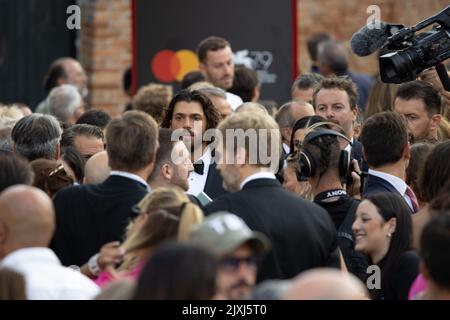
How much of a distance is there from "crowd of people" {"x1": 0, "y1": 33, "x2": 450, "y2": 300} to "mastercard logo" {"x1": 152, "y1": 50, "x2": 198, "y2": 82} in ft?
6.76

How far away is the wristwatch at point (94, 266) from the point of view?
5805mm

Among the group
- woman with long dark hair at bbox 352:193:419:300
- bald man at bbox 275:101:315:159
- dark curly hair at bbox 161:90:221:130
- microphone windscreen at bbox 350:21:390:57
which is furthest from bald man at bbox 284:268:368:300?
bald man at bbox 275:101:315:159

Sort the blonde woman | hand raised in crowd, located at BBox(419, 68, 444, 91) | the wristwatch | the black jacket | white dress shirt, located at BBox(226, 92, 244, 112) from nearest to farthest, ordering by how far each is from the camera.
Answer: the blonde woman, the wristwatch, the black jacket, hand raised in crowd, located at BBox(419, 68, 444, 91), white dress shirt, located at BBox(226, 92, 244, 112)

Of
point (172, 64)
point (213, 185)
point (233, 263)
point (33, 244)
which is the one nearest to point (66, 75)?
point (172, 64)

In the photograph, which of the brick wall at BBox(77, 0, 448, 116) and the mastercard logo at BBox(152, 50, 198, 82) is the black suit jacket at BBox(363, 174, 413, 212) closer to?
the mastercard logo at BBox(152, 50, 198, 82)

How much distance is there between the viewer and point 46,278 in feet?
16.9

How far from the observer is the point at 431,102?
8.51 meters

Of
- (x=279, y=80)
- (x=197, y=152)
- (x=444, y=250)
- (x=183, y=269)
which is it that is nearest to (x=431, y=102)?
(x=197, y=152)

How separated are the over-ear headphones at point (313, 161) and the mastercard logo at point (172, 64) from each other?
4.20 metres

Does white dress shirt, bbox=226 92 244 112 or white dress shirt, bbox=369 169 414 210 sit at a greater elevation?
white dress shirt, bbox=226 92 244 112

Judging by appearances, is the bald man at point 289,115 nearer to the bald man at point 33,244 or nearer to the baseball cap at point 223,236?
the bald man at point 33,244

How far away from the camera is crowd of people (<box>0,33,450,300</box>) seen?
4.69 metres

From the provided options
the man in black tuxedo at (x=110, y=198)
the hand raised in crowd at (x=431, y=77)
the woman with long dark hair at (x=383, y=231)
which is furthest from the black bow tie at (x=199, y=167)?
the hand raised in crowd at (x=431, y=77)

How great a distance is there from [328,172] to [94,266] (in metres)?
1.55
